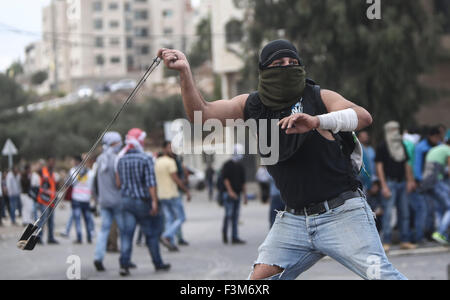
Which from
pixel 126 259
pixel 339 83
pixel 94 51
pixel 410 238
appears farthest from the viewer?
pixel 94 51

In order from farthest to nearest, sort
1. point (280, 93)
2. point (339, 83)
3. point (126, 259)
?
point (339, 83) → point (126, 259) → point (280, 93)

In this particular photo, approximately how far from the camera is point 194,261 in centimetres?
1150

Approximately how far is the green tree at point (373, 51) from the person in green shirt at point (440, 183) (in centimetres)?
991

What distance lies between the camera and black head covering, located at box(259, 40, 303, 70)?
4340 millimetres

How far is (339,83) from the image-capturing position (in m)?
23.3

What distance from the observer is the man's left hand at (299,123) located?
3857mm

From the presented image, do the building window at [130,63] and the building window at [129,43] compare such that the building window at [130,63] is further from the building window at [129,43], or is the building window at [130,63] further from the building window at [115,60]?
the building window at [115,60]

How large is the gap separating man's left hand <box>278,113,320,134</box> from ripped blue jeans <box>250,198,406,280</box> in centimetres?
60

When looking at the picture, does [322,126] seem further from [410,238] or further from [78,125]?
[78,125]

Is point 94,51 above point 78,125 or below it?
above

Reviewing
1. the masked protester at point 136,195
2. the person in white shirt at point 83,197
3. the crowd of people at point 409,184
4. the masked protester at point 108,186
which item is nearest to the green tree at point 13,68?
the person in white shirt at point 83,197

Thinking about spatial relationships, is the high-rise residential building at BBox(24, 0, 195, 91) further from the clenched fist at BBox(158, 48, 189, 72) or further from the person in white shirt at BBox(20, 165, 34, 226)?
the clenched fist at BBox(158, 48, 189, 72)

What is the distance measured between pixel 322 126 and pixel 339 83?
19.6 metres
